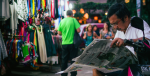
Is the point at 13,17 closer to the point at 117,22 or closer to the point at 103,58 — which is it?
the point at 117,22

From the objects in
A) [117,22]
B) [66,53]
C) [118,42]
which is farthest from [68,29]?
[118,42]

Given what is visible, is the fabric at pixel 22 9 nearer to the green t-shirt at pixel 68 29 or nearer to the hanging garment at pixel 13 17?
the hanging garment at pixel 13 17

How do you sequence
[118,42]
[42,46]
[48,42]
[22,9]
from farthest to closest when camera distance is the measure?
[48,42], [42,46], [22,9], [118,42]

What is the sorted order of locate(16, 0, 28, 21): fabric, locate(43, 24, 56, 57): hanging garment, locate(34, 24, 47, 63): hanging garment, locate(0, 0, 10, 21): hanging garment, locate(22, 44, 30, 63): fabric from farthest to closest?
locate(43, 24, 56, 57): hanging garment
locate(34, 24, 47, 63): hanging garment
locate(22, 44, 30, 63): fabric
locate(16, 0, 28, 21): fabric
locate(0, 0, 10, 21): hanging garment

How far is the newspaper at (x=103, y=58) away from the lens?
4.26 ft

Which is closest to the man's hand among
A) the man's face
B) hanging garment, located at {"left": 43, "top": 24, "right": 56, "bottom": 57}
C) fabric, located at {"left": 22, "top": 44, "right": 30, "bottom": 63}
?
the man's face

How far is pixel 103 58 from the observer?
1.41 metres

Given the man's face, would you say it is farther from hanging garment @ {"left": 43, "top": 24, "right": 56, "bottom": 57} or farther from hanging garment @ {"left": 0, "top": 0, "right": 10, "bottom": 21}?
hanging garment @ {"left": 43, "top": 24, "right": 56, "bottom": 57}

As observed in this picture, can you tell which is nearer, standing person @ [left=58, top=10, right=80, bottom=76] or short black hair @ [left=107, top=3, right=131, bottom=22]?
short black hair @ [left=107, top=3, right=131, bottom=22]

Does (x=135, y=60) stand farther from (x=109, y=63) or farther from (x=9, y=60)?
(x=9, y=60)

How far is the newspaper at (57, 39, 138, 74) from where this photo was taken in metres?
1.30

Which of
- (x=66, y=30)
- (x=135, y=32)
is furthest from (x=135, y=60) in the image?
(x=66, y=30)

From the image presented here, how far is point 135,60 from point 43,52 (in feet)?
15.0

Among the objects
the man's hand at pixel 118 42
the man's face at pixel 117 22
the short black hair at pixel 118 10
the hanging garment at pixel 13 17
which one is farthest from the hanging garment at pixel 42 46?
the man's hand at pixel 118 42
